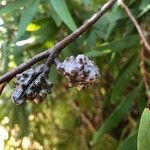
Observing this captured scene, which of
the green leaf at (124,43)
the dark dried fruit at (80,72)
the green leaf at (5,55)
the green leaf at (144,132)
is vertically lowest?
the green leaf at (124,43)

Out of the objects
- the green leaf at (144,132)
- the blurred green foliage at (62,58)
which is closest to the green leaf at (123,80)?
the blurred green foliage at (62,58)

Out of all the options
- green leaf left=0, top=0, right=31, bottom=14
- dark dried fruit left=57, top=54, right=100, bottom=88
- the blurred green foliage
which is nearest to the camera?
dark dried fruit left=57, top=54, right=100, bottom=88

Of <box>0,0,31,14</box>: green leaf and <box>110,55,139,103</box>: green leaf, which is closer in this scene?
<box>0,0,31,14</box>: green leaf

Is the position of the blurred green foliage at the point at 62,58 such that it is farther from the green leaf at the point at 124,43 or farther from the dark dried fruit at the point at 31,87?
the dark dried fruit at the point at 31,87

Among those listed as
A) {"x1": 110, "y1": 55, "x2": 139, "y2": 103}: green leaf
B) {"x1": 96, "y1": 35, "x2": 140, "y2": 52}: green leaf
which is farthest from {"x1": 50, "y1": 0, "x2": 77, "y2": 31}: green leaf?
{"x1": 110, "y1": 55, "x2": 139, "y2": 103}: green leaf

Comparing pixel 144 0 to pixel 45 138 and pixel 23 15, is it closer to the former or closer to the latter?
pixel 23 15

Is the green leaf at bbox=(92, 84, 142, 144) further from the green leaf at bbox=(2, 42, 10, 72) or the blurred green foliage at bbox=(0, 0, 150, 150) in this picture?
the green leaf at bbox=(2, 42, 10, 72)
